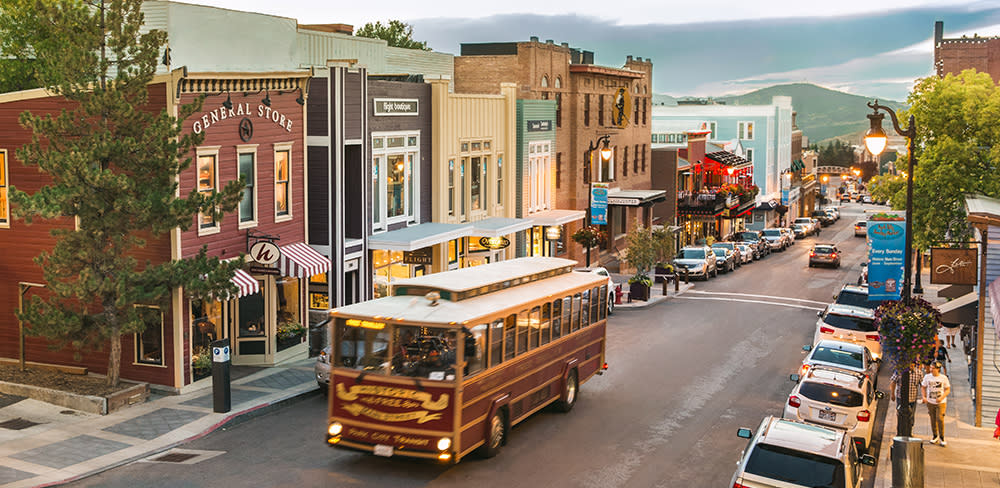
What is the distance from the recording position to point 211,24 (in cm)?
3562

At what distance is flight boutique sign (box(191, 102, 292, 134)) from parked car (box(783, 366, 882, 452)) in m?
14.0

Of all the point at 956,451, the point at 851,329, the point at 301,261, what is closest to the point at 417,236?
the point at 301,261

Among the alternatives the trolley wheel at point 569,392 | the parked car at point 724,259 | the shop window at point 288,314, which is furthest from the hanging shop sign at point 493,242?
the parked car at point 724,259

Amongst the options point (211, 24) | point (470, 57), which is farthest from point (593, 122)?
point (211, 24)

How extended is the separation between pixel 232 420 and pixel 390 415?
17.4 ft

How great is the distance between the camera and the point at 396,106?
33406 millimetres

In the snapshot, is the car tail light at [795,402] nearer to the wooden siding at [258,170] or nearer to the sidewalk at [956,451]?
the sidewalk at [956,451]

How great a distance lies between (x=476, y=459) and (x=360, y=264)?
1338 cm

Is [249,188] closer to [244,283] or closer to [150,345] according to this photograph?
[244,283]

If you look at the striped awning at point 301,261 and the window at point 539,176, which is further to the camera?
the window at point 539,176

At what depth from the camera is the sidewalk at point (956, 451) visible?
18234mm

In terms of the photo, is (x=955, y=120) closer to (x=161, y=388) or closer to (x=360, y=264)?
(x=360, y=264)

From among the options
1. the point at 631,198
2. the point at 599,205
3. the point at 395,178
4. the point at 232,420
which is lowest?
the point at 232,420

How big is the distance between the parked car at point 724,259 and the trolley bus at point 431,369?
37.6 meters
